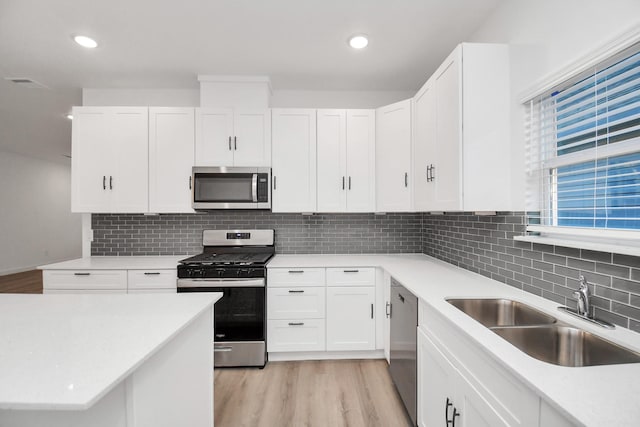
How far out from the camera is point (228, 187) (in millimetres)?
2719

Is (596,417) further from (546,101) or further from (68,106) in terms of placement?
(68,106)

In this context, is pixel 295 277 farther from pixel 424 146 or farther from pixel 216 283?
pixel 424 146

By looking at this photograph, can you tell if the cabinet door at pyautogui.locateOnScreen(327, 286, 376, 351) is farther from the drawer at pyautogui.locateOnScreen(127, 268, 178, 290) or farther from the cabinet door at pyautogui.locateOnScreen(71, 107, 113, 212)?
the cabinet door at pyautogui.locateOnScreen(71, 107, 113, 212)

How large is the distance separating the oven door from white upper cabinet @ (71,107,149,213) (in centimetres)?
111

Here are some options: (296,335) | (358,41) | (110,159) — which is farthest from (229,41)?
(296,335)

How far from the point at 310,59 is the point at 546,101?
181cm

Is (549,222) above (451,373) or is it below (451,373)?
above

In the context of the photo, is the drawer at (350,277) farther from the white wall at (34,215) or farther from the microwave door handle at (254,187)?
the white wall at (34,215)

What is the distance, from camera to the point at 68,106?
3.62 meters

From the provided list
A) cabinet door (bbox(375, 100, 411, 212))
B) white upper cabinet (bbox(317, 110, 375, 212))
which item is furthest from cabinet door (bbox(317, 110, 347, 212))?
cabinet door (bbox(375, 100, 411, 212))

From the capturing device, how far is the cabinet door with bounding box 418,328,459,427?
4.13 ft

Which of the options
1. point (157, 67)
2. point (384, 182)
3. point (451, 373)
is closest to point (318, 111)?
point (384, 182)

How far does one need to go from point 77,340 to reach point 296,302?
175cm

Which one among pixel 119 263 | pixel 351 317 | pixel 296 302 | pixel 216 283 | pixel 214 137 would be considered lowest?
pixel 351 317
